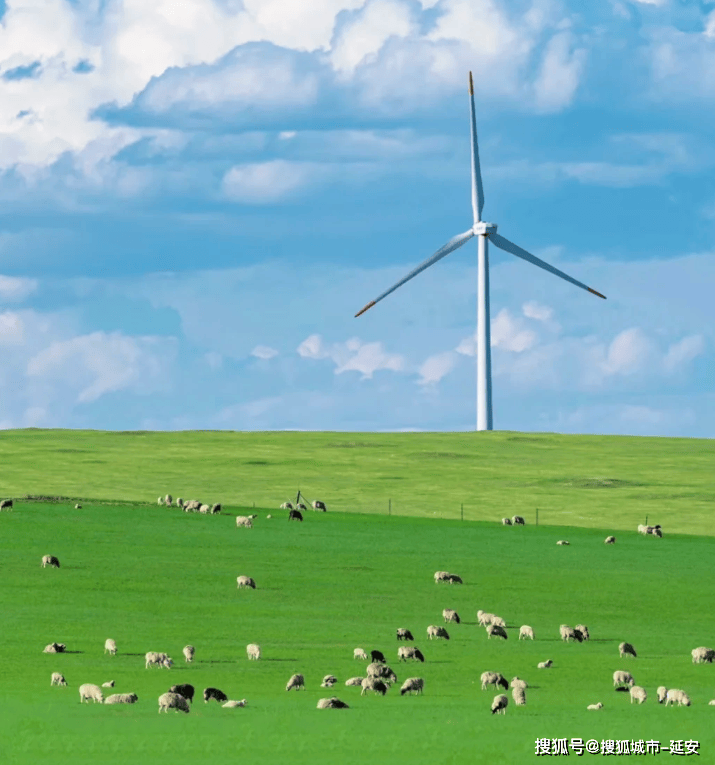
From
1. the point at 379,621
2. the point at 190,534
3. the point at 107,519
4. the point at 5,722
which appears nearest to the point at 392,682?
the point at 5,722

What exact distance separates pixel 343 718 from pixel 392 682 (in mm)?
5905

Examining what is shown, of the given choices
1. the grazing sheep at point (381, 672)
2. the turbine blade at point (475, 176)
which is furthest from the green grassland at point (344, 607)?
the turbine blade at point (475, 176)

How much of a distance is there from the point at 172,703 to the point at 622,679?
10.6m

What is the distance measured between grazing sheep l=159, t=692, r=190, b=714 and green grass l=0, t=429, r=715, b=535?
56305mm

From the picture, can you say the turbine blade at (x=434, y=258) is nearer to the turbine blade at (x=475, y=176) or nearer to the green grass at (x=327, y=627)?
the turbine blade at (x=475, y=176)

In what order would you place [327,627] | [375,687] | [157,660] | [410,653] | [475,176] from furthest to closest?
[475,176] < [327,627] < [410,653] < [157,660] < [375,687]

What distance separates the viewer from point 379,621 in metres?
47.0

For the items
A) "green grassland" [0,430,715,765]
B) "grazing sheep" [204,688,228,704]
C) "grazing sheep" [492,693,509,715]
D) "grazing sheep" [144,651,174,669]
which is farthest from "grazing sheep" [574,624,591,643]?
"grazing sheep" [204,688,228,704]

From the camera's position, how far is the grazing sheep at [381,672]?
3419 cm

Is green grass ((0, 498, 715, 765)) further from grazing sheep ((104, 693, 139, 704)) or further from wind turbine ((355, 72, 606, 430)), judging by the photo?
wind turbine ((355, 72, 606, 430))

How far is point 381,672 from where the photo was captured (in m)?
34.3

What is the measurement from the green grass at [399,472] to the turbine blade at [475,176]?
58.2ft

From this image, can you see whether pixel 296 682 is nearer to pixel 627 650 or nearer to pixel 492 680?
pixel 492 680

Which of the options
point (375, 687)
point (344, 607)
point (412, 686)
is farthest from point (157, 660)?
point (344, 607)
